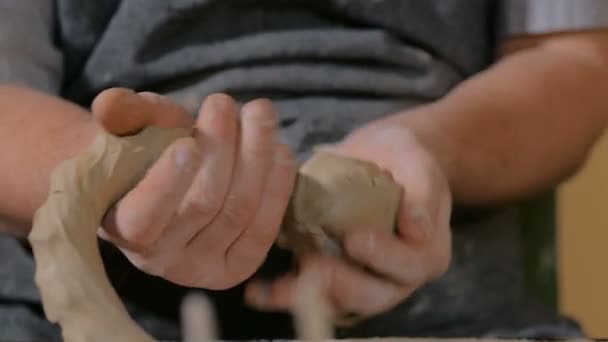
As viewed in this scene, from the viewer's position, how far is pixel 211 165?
341 mm

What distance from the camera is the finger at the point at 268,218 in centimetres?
35

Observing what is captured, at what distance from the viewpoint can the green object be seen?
596 millimetres

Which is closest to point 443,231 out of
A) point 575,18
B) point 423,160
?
point 423,160

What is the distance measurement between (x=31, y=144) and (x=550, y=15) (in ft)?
1.16

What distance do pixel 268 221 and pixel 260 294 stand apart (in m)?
0.07

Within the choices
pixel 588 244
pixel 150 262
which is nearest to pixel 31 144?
pixel 150 262

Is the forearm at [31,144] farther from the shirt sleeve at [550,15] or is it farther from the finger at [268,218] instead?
the shirt sleeve at [550,15]

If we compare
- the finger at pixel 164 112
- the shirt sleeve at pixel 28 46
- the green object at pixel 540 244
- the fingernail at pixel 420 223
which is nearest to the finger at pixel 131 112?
the finger at pixel 164 112

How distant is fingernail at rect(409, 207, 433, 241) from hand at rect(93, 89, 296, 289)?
0.21 ft

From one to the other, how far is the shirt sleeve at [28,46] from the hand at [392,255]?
0.71ft

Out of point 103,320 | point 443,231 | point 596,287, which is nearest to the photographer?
point 103,320

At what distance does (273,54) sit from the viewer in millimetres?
522

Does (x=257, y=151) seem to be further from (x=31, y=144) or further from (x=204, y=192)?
(x=31, y=144)

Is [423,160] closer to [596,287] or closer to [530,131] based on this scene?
[530,131]
